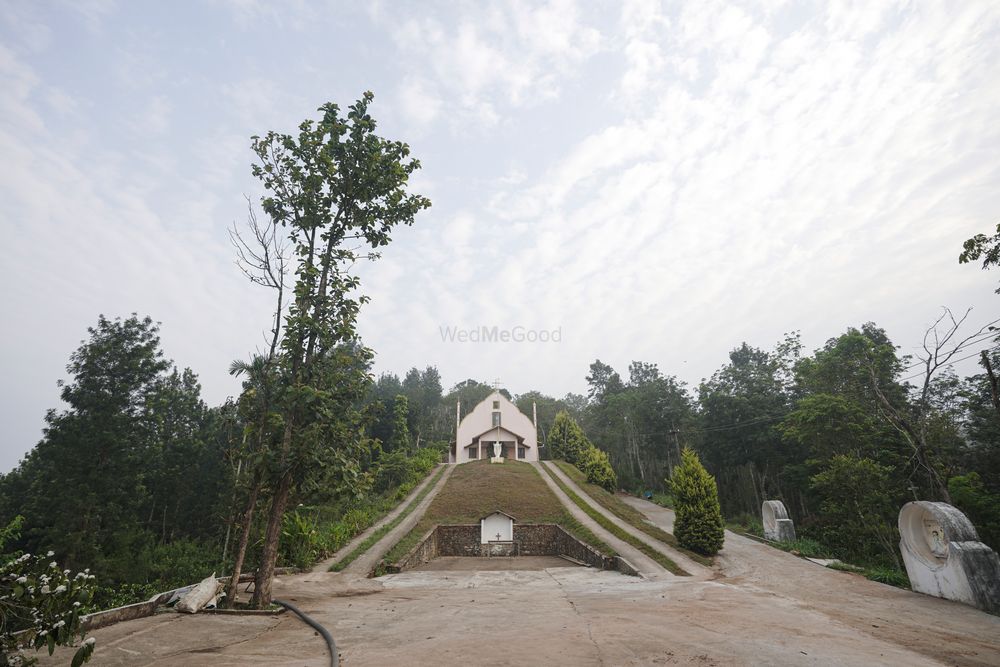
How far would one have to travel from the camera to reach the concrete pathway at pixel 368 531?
15.3 m

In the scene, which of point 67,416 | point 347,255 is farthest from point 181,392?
point 347,255

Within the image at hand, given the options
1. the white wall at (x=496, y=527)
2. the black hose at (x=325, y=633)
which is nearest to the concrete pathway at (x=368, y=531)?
the white wall at (x=496, y=527)

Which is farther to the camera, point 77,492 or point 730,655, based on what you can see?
point 77,492

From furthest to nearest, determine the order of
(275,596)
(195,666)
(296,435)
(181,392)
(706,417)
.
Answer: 1. (706,417)
2. (181,392)
3. (275,596)
4. (296,435)
5. (195,666)

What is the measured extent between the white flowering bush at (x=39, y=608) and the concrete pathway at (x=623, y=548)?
1387cm

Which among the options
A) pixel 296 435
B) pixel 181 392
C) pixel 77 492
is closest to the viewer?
pixel 296 435

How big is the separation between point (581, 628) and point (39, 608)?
21.2 feet

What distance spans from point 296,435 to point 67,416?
799 inches

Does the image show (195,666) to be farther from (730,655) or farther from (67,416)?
(67,416)

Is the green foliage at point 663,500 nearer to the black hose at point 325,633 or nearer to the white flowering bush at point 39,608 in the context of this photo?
the black hose at point 325,633

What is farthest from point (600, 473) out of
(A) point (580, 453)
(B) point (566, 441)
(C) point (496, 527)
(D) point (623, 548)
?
(D) point (623, 548)

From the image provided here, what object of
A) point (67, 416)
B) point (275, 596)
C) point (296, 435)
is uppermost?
point (67, 416)

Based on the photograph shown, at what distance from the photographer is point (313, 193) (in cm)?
1085

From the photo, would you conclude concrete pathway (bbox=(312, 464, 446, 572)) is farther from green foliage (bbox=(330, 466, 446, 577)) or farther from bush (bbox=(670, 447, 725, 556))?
bush (bbox=(670, 447, 725, 556))
